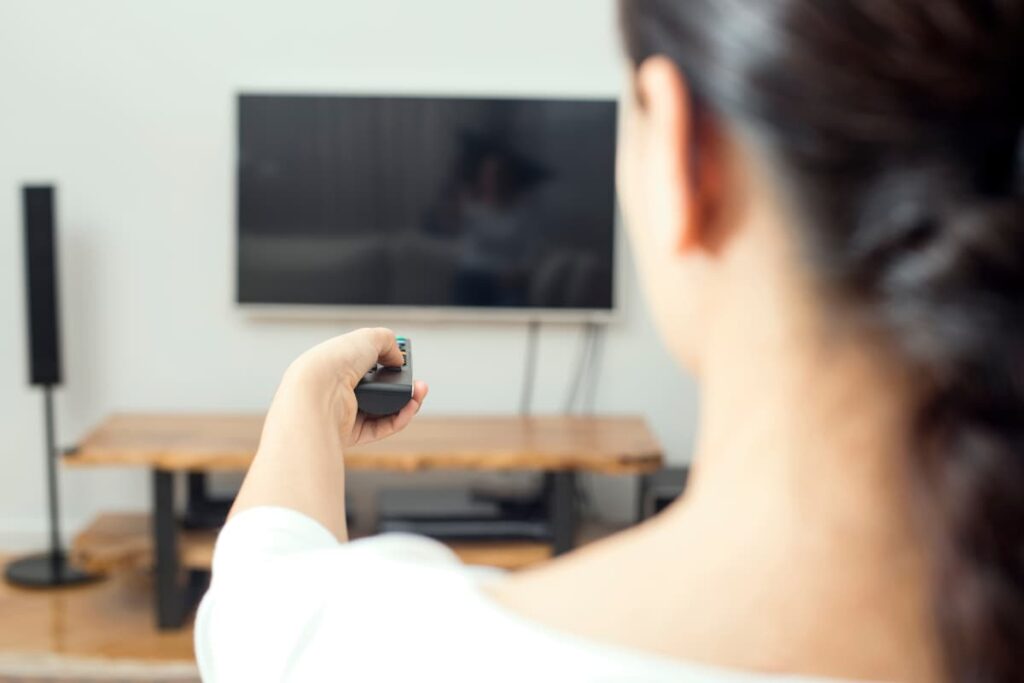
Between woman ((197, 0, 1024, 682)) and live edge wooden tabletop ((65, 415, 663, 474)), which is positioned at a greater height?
woman ((197, 0, 1024, 682))

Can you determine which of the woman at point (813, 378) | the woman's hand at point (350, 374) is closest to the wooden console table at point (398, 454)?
the woman's hand at point (350, 374)

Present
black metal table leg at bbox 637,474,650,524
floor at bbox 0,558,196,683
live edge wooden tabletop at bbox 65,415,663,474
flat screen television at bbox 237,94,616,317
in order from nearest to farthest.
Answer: floor at bbox 0,558,196,683, live edge wooden tabletop at bbox 65,415,663,474, black metal table leg at bbox 637,474,650,524, flat screen television at bbox 237,94,616,317

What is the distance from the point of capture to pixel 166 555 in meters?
2.42

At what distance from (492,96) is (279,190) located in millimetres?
583

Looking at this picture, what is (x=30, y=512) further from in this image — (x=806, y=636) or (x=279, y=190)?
(x=806, y=636)

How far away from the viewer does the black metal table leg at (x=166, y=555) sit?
2.40 m

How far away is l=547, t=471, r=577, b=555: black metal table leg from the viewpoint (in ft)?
8.13

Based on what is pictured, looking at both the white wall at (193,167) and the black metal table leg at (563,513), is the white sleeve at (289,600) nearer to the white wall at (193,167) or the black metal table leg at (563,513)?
the black metal table leg at (563,513)

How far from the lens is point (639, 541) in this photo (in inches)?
15.8

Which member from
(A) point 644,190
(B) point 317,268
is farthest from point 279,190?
(A) point 644,190

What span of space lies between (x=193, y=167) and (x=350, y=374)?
2381 millimetres

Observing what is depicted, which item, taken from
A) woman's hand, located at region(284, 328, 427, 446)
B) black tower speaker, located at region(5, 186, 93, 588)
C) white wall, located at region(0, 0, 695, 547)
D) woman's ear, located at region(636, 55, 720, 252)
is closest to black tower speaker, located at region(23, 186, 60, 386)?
black tower speaker, located at region(5, 186, 93, 588)

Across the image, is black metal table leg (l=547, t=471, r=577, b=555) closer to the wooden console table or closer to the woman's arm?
the wooden console table

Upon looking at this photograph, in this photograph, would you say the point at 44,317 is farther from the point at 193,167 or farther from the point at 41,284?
the point at 193,167
